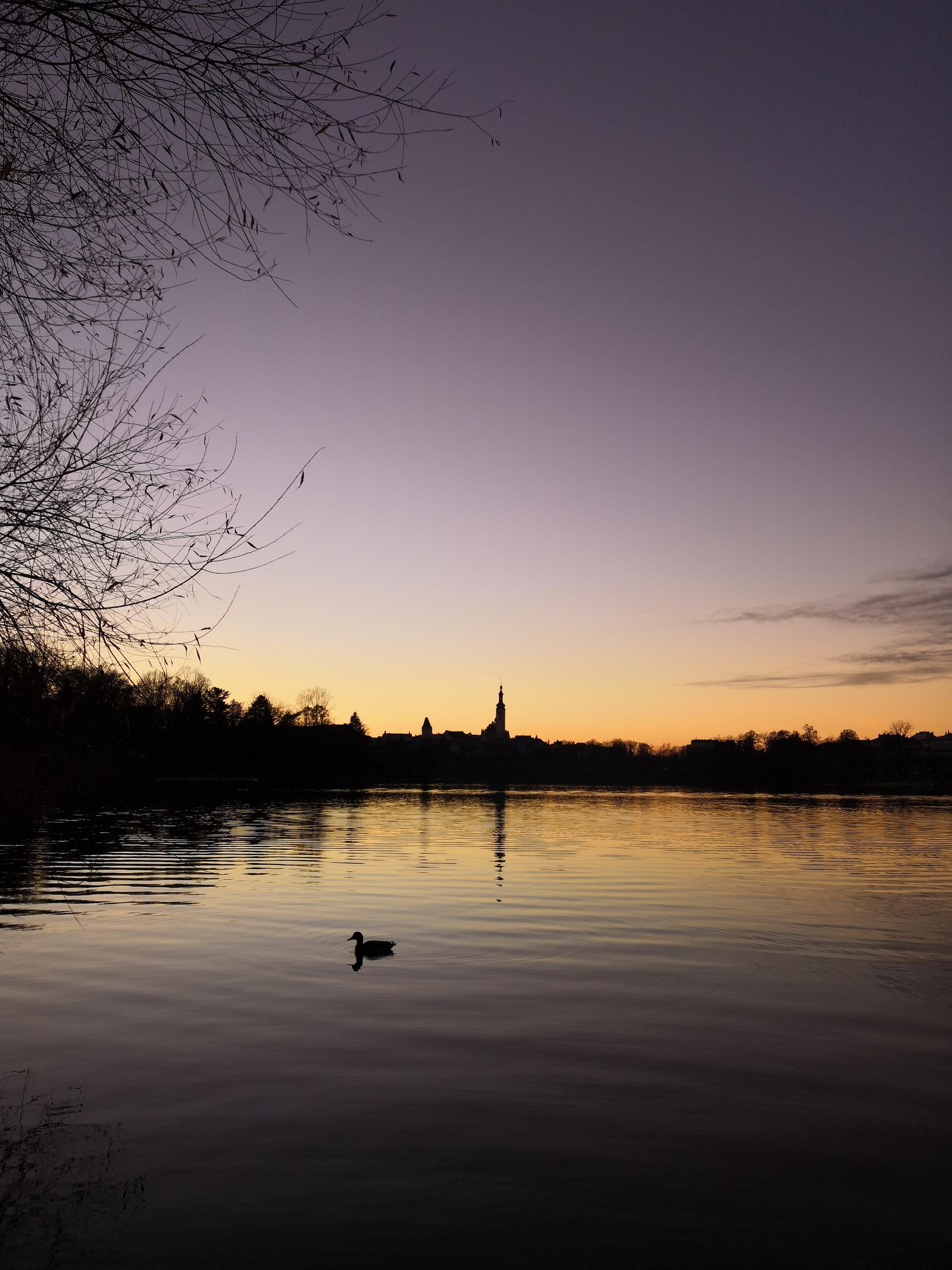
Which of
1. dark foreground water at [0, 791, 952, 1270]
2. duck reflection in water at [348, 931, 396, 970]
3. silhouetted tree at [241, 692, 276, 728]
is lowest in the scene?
dark foreground water at [0, 791, 952, 1270]

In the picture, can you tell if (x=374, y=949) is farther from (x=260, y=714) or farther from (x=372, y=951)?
(x=260, y=714)

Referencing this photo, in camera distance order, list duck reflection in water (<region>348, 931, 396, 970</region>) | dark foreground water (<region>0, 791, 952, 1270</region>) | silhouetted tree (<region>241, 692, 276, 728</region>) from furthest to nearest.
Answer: silhouetted tree (<region>241, 692, 276, 728</region>) < duck reflection in water (<region>348, 931, 396, 970</region>) < dark foreground water (<region>0, 791, 952, 1270</region>)

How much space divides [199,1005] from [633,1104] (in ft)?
22.5

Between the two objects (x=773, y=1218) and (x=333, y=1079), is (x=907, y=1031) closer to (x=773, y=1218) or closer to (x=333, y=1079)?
(x=773, y=1218)

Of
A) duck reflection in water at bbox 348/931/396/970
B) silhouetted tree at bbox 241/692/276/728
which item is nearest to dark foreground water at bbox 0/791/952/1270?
duck reflection in water at bbox 348/931/396/970

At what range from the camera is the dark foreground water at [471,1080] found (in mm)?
7281

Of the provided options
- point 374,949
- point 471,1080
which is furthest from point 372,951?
point 471,1080

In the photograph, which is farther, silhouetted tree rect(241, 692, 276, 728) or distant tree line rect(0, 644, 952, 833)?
silhouetted tree rect(241, 692, 276, 728)

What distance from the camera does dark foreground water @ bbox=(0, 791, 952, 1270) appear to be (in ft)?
23.9

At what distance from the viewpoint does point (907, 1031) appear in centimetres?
1336

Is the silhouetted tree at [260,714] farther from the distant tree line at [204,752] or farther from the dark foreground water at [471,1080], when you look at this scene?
the dark foreground water at [471,1080]

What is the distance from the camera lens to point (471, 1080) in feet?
35.3

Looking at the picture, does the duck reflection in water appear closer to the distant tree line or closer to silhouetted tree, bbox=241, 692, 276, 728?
the distant tree line

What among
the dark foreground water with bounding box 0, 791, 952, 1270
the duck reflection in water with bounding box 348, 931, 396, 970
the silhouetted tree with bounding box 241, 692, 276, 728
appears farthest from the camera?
the silhouetted tree with bounding box 241, 692, 276, 728
